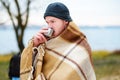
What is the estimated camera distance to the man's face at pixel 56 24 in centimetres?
374

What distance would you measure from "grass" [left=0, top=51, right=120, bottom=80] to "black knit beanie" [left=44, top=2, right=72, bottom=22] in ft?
24.5

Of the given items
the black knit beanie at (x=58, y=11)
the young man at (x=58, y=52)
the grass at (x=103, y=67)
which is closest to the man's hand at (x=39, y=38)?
the young man at (x=58, y=52)

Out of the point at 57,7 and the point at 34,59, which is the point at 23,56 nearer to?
the point at 34,59

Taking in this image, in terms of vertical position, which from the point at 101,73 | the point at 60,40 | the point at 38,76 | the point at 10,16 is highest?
the point at 60,40

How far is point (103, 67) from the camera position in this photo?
15.6 meters

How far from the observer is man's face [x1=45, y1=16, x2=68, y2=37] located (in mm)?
3738

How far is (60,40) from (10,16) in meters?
9.21

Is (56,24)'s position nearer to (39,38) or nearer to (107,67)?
(39,38)

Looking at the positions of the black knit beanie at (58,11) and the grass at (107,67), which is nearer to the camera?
the black knit beanie at (58,11)

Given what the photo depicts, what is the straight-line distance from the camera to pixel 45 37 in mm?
3799

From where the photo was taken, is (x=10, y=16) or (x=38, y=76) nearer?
(x=38, y=76)

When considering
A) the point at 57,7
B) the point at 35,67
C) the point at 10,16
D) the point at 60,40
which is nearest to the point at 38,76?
the point at 35,67

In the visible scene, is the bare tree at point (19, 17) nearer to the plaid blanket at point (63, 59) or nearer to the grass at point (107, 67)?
the grass at point (107, 67)

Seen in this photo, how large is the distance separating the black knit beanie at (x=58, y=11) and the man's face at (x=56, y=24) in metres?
Result: 0.03
